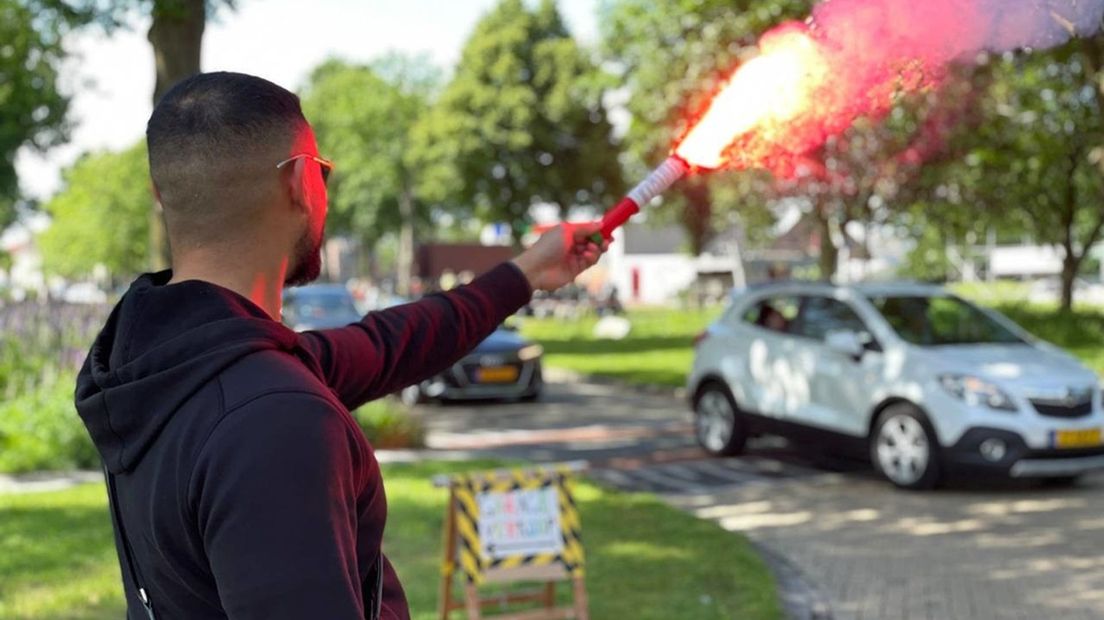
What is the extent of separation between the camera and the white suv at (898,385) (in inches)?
380

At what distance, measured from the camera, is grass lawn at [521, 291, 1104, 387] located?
21.3 metres

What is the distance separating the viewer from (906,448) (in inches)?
400

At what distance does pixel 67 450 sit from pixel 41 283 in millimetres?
5273

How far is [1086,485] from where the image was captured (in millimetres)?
10359

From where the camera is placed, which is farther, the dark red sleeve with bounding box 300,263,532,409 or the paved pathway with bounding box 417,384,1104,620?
the paved pathway with bounding box 417,384,1104,620

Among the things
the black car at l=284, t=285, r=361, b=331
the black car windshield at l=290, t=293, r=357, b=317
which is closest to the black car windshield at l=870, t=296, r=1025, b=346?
the black car at l=284, t=285, r=361, b=331

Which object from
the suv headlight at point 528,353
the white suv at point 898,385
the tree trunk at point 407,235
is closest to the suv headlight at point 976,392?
the white suv at point 898,385

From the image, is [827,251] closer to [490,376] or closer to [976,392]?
[490,376]

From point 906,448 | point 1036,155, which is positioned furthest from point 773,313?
point 1036,155

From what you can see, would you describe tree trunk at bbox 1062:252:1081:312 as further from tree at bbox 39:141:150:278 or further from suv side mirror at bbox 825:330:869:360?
tree at bbox 39:141:150:278

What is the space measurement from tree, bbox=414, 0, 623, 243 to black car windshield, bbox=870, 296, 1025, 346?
42538 millimetres

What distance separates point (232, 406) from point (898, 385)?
370 inches

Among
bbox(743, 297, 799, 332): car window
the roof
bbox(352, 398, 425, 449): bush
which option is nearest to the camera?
the roof

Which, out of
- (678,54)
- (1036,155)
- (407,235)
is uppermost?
(407,235)
